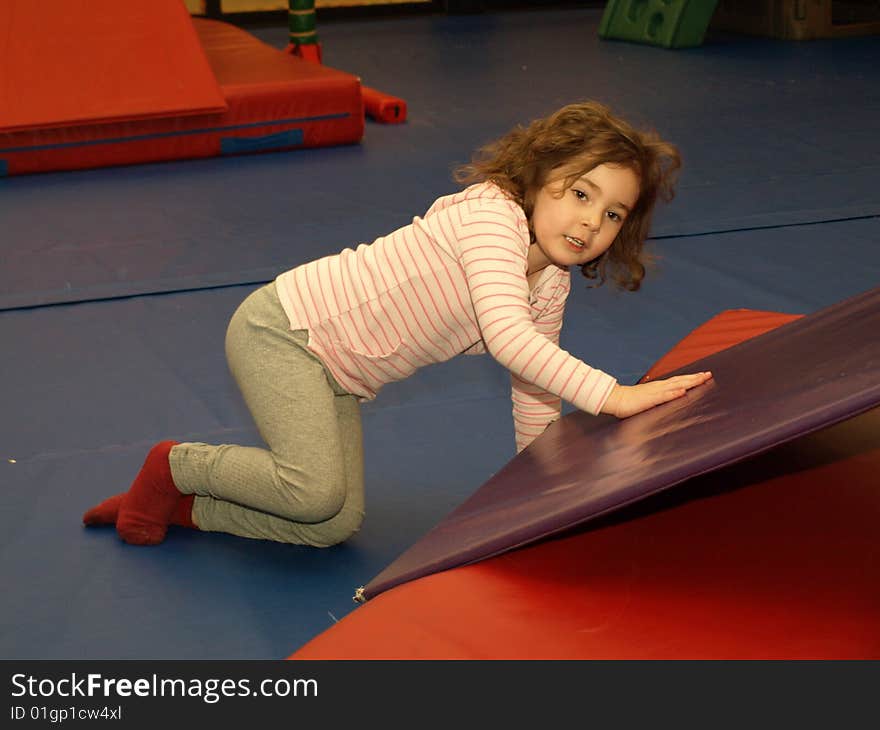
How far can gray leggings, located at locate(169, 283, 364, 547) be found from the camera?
62.1 inches

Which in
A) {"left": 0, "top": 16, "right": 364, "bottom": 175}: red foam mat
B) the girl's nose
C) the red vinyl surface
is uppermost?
the girl's nose

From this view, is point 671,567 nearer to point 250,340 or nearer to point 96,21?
point 250,340

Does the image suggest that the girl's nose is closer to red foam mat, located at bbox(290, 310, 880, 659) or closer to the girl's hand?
the girl's hand

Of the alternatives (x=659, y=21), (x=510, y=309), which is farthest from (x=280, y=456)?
(x=659, y=21)

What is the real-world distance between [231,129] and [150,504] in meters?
2.50

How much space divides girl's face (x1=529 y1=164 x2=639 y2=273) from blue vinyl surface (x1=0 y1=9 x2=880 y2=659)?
1.45ft

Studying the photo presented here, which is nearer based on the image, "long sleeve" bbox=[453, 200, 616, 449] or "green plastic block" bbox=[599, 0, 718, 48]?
"long sleeve" bbox=[453, 200, 616, 449]

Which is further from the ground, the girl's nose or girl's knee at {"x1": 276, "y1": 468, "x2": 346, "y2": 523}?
the girl's nose

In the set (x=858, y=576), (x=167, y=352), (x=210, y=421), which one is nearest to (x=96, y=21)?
(x=167, y=352)

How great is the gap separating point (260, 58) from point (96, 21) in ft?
2.23

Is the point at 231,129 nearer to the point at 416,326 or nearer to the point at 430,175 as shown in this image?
the point at 430,175

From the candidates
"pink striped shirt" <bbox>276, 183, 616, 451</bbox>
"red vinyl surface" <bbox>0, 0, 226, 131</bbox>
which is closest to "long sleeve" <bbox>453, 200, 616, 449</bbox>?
"pink striped shirt" <bbox>276, 183, 616, 451</bbox>

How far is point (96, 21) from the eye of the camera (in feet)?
13.0
